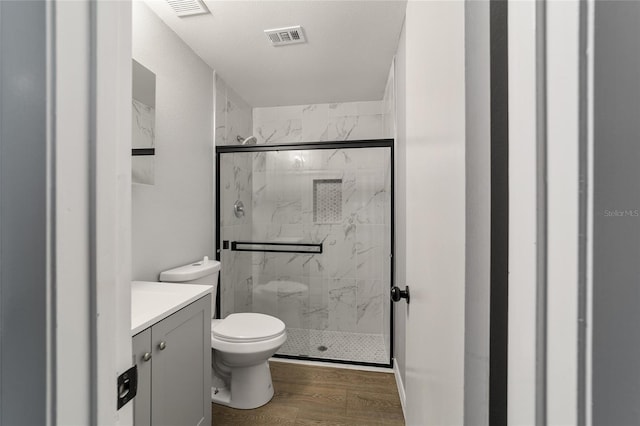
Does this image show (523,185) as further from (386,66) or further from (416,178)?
(386,66)

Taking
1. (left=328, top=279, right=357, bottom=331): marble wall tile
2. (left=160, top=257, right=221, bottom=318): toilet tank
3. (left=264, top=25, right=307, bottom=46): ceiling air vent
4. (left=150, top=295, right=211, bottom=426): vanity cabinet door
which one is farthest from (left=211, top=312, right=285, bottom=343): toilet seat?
(left=264, top=25, right=307, bottom=46): ceiling air vent

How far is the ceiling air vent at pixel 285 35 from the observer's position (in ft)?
5.65

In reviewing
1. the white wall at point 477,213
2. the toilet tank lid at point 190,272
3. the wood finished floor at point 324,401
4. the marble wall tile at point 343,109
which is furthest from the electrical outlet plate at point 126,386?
the marble wall tile at point 343,109

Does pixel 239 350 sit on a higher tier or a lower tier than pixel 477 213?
lower

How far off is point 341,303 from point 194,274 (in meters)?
1.23

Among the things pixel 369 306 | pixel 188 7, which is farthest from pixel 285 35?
pixel 369 306

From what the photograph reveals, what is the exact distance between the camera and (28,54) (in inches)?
14.1

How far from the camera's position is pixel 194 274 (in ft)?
5.68

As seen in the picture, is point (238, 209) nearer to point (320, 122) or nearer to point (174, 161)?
point (174, 161)

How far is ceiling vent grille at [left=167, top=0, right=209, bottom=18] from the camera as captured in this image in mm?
1504

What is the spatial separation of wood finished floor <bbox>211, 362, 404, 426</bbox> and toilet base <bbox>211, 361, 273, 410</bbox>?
0.03m

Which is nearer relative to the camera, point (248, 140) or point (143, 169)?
point (143, 169)

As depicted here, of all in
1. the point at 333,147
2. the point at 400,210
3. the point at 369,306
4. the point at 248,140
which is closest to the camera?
the point at 400,210

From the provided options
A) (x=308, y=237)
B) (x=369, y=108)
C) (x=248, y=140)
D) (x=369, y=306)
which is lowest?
(x=369, y=306)
